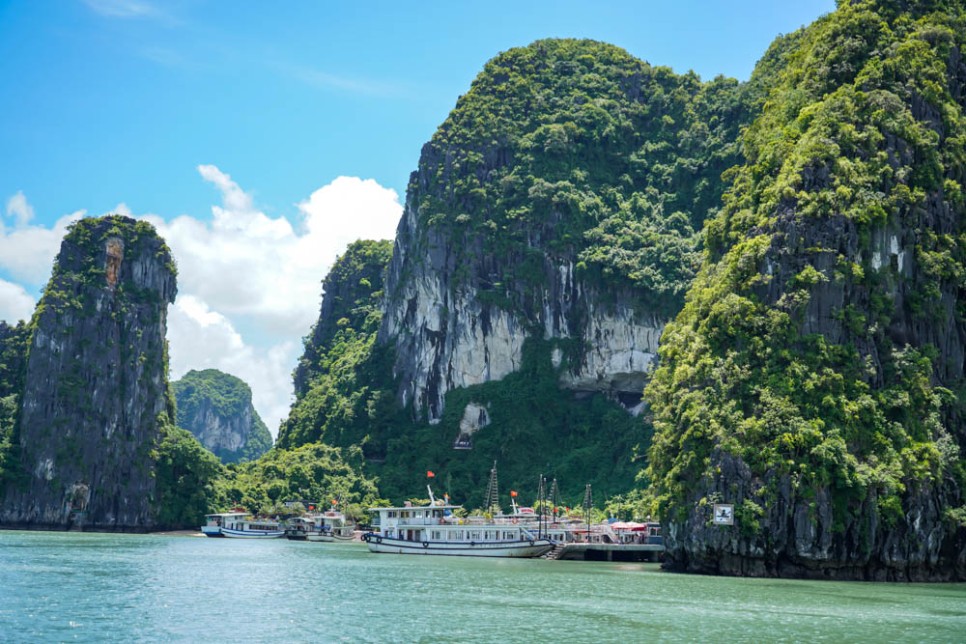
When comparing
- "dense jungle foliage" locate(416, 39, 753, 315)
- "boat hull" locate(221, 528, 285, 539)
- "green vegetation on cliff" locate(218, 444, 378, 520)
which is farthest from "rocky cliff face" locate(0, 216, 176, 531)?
"dense jungle foliage" locate(416, 39, 753, 315)

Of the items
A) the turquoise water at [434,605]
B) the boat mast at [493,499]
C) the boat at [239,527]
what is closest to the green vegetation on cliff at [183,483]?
the boat at [239,527]

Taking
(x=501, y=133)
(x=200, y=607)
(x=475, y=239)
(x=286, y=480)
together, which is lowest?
(x=200, y=607)

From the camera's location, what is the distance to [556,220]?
10325 cm

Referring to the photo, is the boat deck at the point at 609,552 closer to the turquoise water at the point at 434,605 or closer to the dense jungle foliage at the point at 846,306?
the dense jungle foliage at the point at 846,306

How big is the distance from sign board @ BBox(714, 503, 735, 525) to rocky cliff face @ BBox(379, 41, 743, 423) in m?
44.8

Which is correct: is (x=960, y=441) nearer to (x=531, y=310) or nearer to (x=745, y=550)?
(x=745, y=550)

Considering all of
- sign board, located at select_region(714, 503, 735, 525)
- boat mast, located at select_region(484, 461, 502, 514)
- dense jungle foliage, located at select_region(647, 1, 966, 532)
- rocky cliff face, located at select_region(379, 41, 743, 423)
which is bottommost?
sign board, located at select_region(714, 503, 735, 525)

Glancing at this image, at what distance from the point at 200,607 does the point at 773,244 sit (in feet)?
112

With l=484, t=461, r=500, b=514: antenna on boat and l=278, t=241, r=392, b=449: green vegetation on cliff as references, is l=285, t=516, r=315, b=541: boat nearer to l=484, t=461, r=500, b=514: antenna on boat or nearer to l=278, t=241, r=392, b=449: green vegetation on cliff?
l=484, t=461, r=500, b=514: antenna on boat

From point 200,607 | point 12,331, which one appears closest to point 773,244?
point 200,607

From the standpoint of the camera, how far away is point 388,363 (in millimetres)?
114500

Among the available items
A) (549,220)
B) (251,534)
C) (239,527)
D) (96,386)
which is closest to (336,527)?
(251,534)

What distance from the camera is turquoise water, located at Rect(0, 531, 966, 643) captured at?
31156 mm

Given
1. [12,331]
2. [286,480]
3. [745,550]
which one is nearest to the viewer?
[745,550]
